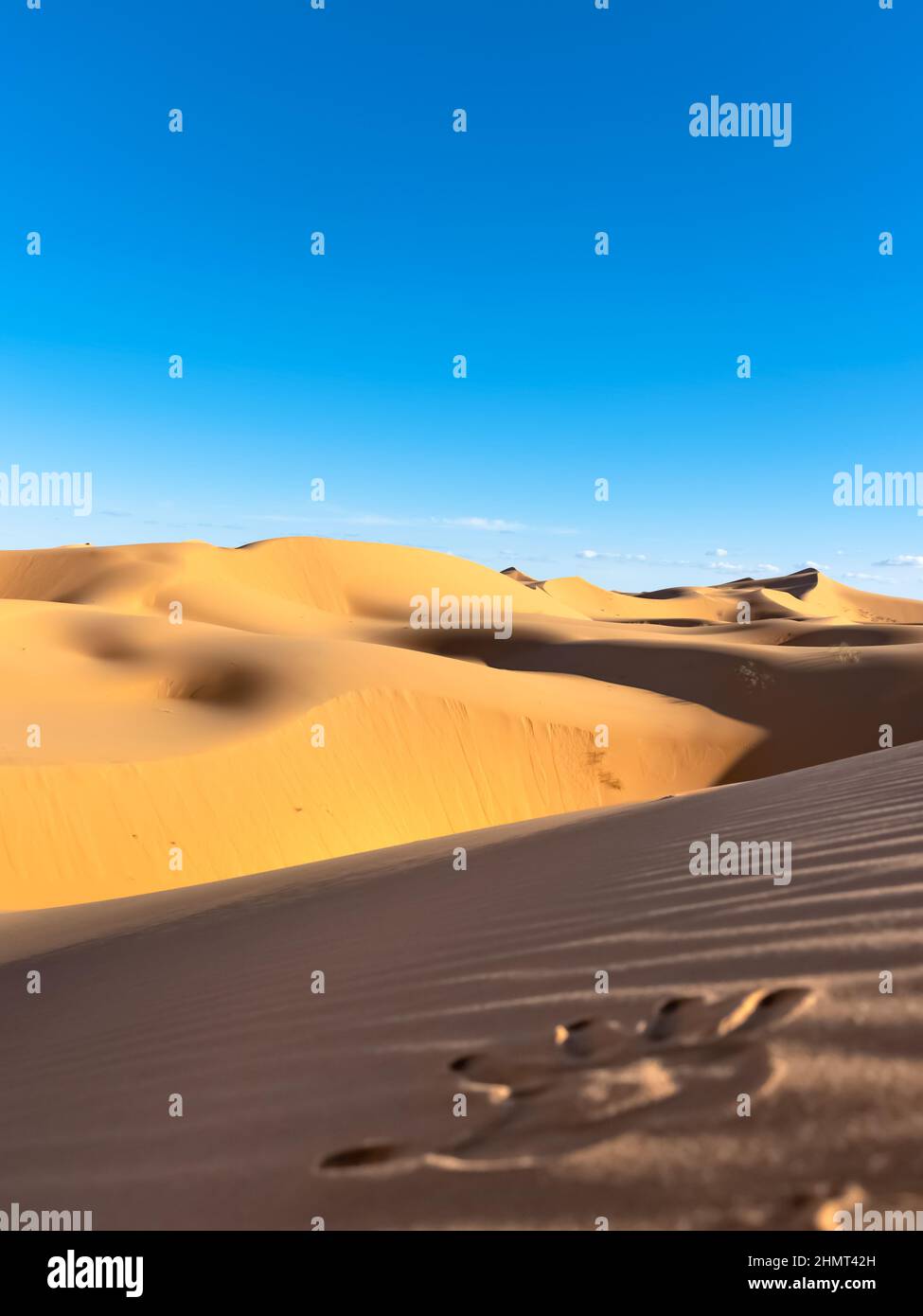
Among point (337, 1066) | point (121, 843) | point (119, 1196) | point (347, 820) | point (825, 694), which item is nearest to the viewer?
point (119, 1196)

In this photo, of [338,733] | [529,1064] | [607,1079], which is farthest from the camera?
[338,733]

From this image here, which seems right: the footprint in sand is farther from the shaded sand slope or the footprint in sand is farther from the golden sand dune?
the golden sand dune

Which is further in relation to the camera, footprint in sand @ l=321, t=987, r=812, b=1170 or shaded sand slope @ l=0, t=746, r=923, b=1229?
footprint in sand @ l=321, t=987, r=812, b=1170

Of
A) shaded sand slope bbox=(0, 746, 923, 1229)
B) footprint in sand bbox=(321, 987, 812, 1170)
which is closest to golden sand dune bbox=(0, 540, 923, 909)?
shaded sand slope bbox=(0, 746, 923, 1229)

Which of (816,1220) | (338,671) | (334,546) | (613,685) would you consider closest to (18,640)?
(338,671)

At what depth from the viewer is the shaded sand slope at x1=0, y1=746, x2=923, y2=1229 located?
5.53 feet

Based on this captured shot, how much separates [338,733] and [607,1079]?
45.5 ft

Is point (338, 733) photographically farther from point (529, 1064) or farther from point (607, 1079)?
point (607, 1079)

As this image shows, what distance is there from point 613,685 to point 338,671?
9.02 metres

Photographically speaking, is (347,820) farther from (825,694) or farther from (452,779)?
(825,694)

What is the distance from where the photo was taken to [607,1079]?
6.57ft

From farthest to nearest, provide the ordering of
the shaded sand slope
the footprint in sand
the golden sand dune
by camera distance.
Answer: the golden sand dune < the footprint in sand < the shaded sand slope

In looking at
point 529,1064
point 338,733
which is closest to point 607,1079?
point 529,1064

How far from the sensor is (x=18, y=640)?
18.9 m
